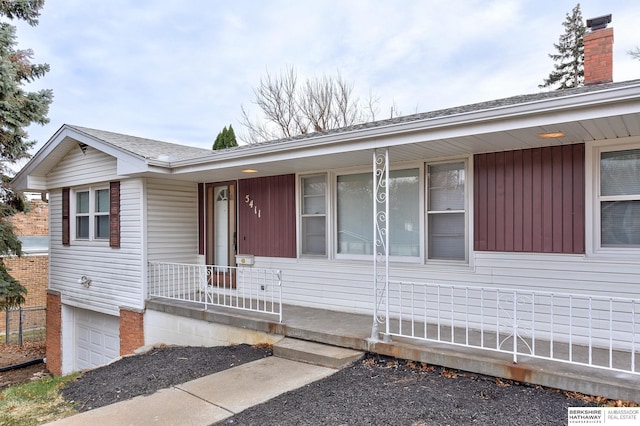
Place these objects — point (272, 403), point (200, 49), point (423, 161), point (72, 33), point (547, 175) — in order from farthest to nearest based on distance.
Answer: point (200, 49), point (72, 33), point (423, 161), point (547, 175), point (272, 403)

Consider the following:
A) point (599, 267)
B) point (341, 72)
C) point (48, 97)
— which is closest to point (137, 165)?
point (48, 97)

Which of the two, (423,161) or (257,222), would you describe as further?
(257,222)

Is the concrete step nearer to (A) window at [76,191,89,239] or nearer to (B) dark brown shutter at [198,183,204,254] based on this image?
(B) dark brown shutter at [198,183,204,254]

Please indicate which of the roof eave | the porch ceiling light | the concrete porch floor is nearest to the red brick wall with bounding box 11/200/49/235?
the concrete porch floor

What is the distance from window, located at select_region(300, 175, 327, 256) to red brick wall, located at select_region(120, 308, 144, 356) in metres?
3.61

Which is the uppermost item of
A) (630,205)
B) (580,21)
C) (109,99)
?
(580,21)

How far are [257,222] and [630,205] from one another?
599 cm

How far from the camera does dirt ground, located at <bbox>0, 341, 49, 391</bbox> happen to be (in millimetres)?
9562

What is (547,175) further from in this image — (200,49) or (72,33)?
(200,49)

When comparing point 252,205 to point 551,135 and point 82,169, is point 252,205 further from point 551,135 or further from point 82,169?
point 551,135

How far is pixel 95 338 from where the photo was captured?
31.0ft

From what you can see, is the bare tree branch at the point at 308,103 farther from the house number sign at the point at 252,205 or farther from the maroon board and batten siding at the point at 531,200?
the maroon board and batten siding at the point at 531,200

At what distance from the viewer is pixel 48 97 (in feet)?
30.0

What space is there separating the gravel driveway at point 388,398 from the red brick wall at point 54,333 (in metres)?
5.89
